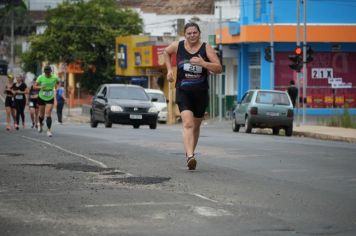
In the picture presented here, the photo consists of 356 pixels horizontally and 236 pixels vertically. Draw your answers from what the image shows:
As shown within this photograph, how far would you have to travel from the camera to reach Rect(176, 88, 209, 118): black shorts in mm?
13836

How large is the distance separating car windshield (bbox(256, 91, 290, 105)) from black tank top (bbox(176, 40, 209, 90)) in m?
18.7

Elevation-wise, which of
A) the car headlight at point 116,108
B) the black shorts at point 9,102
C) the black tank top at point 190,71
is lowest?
the car headlight at point 116,108

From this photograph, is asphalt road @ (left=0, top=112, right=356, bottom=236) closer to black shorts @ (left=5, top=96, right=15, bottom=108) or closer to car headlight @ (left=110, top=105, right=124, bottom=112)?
black shorts @ (left=5, top=96, right=15, bottom=108)

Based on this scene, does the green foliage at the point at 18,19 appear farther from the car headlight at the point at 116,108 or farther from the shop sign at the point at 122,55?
the car headlight at the point at 116,108

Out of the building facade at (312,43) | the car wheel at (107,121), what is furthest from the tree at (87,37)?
the car wheel at (107,121)

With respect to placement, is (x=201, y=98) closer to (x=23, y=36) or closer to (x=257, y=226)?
(x=257, y=226)

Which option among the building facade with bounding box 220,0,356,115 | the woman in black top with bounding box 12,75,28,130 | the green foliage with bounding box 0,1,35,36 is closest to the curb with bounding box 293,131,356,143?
the woman in black top with bounding box 12,75,28,130

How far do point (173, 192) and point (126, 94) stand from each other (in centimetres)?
2343

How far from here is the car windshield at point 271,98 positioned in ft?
107

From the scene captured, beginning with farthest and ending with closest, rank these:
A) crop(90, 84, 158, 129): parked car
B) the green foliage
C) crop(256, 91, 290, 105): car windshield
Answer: the green foliage
crop(90, 84, 158, 129): parked car
crop(256, 91, 290, 105): car windshield

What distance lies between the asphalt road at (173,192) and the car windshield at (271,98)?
14.6 meters

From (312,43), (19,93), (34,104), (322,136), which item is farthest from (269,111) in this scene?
(312,43)

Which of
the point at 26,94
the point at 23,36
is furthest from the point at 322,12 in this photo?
the point at 23,36

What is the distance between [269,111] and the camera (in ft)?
105
